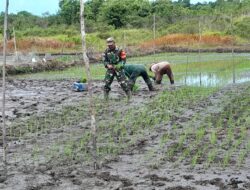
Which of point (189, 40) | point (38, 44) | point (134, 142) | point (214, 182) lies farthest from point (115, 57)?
point (38, 44)

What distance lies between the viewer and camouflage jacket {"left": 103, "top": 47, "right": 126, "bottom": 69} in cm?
1155

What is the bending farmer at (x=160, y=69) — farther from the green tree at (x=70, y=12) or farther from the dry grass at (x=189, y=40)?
the green tree at (x=70, y=12)

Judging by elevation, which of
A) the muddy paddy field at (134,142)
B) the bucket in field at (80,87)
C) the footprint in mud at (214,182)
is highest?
the bucket in field at (80,87)

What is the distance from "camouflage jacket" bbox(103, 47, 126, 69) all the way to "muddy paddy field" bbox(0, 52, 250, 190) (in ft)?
3.10

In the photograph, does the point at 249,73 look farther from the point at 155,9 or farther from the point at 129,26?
the point at 155,9

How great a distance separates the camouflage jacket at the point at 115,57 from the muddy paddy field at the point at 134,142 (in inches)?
37.2

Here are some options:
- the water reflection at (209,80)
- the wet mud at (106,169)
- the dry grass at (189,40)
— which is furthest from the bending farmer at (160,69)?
the dry grass at (189,40)

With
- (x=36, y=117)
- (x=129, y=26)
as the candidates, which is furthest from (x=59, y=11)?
(x=36, y=117)

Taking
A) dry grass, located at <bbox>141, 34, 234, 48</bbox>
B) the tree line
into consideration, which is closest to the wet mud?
dry grass, located at <bbox>141, 34, 234, 48</bbox>

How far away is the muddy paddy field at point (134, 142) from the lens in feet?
19.4

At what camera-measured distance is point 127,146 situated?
7.55 metres

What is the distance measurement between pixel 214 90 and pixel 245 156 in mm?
7122

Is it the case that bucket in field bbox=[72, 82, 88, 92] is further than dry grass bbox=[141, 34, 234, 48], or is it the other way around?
dry grass bbox=[141, 34, 234, 48]

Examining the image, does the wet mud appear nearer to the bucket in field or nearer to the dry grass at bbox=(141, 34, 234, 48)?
the bucket in field
